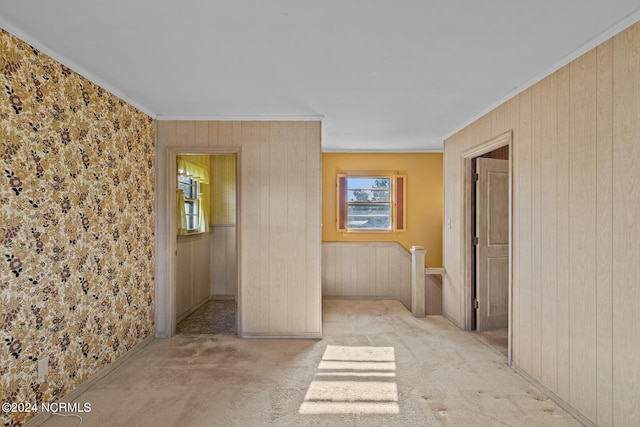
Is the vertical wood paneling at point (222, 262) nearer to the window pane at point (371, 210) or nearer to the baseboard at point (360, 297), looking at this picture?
the baseboard at point (360, 297)

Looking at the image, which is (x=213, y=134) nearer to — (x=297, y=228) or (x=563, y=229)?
(x=297, y=228)

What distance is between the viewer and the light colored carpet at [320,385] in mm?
2389

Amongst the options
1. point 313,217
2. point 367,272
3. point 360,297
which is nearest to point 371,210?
point 367,272

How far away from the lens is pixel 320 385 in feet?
9.32

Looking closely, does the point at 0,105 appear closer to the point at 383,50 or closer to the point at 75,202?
the point at 75,202

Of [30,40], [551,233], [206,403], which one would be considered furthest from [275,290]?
[30,40]

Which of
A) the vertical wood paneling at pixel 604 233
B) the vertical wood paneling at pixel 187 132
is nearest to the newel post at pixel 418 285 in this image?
the vertical wood paneling at pixel 604 233

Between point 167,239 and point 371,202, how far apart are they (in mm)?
3347

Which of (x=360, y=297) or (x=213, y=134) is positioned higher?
(x=213, y=134)

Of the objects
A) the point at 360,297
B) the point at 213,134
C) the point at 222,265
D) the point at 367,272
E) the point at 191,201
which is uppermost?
the point at 213,134

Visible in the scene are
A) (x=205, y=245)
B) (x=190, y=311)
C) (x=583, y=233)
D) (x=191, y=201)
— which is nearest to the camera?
(x=583, y=233)

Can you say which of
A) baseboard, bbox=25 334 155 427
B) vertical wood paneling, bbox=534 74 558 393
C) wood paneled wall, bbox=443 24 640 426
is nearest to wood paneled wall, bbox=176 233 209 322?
baseboard, bbox=25 334 155 427

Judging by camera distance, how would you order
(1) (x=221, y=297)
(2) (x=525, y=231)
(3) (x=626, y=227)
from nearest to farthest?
(3) (x=626, y=227)
(2) (x=525, y=231)
(1) (x=221, y=297)

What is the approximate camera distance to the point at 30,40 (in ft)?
7.34
